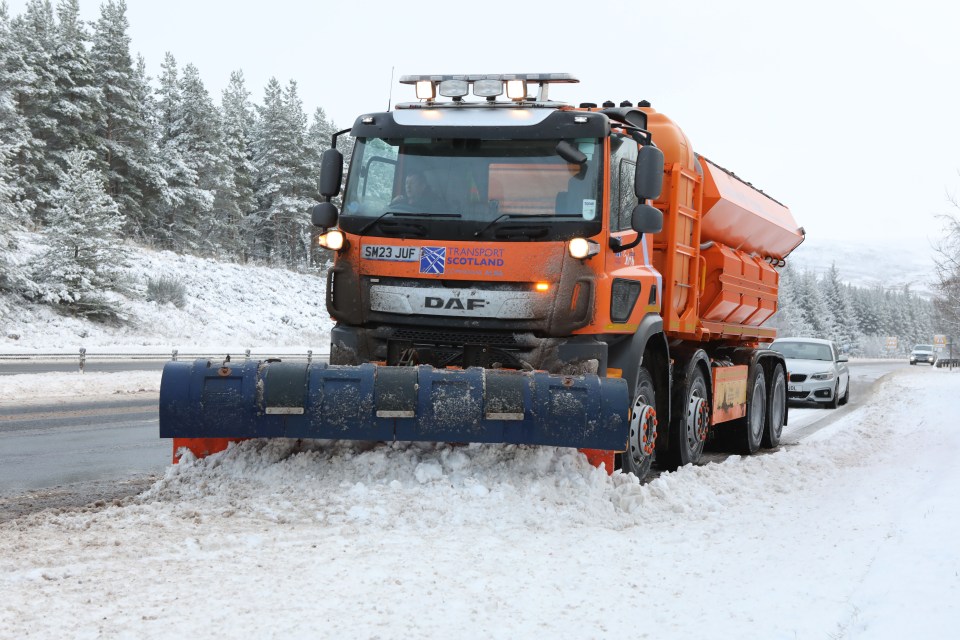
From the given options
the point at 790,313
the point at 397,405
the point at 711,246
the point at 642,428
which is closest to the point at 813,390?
the point at 711,246

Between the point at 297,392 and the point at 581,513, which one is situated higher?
the point at 297,392

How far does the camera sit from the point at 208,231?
6250cm

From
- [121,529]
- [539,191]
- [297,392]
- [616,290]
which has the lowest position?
[121,529]

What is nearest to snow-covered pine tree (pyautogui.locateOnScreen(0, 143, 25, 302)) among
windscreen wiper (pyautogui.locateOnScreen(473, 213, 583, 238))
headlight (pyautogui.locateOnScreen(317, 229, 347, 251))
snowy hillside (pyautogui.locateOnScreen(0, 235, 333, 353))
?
snowy hillside (pyautogui.locateOnScreen(0, 235, 333, 353))

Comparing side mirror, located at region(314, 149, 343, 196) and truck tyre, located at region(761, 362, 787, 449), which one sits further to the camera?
truck tyre, located at region(761, 362, 787, 449)

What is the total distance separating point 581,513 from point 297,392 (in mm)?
2110

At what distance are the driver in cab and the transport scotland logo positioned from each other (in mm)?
357

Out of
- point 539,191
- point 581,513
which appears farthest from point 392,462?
point 539,191

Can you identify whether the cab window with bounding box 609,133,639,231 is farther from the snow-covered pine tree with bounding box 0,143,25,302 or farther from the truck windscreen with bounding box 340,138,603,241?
the snow-covered pine tree with bounding box 0,143,25,302

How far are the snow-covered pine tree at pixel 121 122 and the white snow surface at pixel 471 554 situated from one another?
44929 millimetres

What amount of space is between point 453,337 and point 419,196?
3.80 feet

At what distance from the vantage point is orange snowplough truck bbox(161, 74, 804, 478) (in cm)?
661

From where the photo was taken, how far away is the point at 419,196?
7.54 m

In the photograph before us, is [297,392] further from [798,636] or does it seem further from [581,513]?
[798,636]
